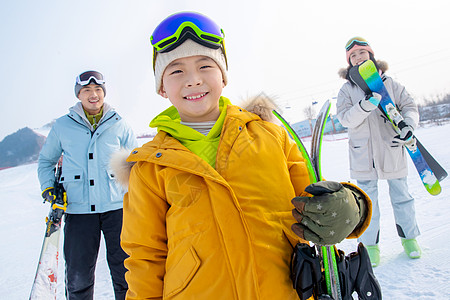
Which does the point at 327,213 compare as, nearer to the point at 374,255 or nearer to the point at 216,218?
the point at 216,218

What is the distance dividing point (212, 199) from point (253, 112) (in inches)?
21.2

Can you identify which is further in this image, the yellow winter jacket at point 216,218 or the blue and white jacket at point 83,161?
the blue and white jacket at point 83,161

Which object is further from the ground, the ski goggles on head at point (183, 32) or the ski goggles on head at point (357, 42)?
the ski goggles on head at point (357, 42)

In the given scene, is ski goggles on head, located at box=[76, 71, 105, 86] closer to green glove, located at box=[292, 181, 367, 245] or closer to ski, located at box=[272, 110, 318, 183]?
ski, located at box=[272, 110, 318, 183]

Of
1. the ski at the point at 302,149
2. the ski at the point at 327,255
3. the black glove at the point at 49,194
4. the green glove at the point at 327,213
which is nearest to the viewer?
the green glove at the point at 327,213

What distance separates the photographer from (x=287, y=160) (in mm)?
1312

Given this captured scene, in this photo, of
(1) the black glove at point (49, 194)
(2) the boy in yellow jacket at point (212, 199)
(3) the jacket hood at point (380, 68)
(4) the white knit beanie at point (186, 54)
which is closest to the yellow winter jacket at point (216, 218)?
(2) the boy in yellow jacket at point (212, 199)

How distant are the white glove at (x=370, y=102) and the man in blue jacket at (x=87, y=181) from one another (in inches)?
101

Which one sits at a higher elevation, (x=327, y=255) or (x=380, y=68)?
(x=380, y=68)

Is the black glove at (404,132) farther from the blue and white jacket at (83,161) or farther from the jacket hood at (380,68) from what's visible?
the blue and white jacket at (83,161)

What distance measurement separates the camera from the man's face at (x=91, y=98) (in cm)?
285

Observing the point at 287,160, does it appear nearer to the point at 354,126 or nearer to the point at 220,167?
the point at 220,167

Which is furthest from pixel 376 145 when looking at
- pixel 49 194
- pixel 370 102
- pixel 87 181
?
pixel 49 194

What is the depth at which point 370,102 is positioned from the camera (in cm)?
280
